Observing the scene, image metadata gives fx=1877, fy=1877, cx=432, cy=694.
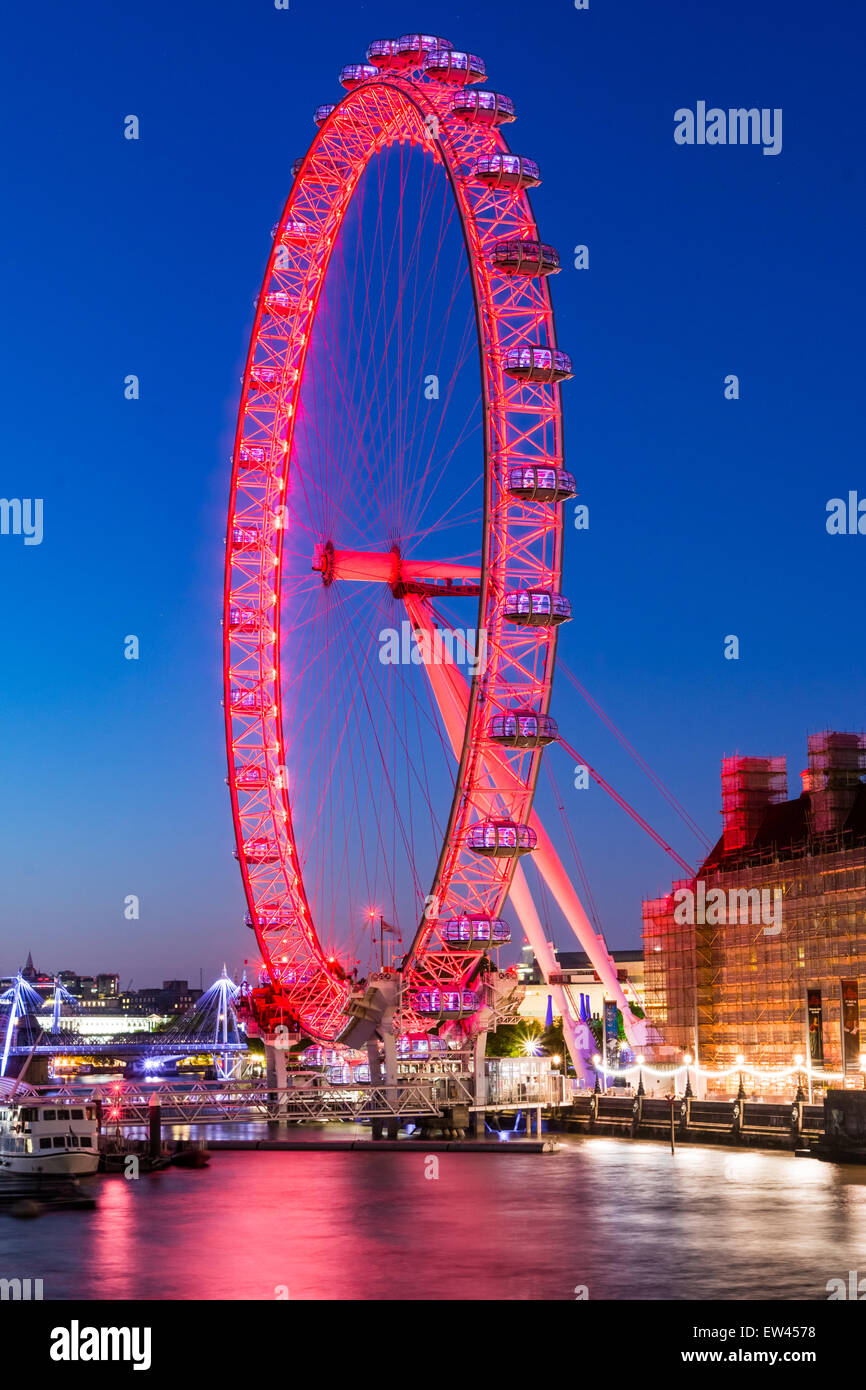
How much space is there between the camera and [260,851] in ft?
255

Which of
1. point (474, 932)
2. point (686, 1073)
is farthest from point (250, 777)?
point (686, 1073)

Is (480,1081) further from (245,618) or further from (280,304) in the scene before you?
(280,304)

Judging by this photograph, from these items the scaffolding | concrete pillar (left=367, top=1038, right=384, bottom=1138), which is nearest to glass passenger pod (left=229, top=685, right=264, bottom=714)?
concrete pillar (left=367, top=1038, right=384, bottom=1138)

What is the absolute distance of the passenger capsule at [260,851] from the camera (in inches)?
3059

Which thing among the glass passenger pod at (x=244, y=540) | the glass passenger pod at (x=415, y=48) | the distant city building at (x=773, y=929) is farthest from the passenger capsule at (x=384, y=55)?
the distant city building at (x=773, y=929)

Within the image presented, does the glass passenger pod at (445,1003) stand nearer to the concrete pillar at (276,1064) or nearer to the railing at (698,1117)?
the railing at (698,1117)

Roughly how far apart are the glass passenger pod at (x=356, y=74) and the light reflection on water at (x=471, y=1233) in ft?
121

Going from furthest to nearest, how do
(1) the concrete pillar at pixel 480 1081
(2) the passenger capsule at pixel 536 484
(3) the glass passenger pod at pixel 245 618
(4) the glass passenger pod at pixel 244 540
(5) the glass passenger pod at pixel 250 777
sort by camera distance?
(5) the glass passenger pod at pixel 250 777
(3) the glass passenger pod at pixel 245 618
(4) the glass passenger pod at pixel 244 540
(1) the concrete pillar at pixel 480 1081
(2) the passenger capsule at pixel 536 484

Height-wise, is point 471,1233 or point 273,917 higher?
point 273,917

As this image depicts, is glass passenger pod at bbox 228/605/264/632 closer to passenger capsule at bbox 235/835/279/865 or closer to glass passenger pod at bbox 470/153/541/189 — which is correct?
passenger capsule at bbox 235/835/279/865

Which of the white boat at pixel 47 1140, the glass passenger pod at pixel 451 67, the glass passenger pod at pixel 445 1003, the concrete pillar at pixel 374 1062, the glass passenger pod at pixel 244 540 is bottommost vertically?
the white boat at pixel 47 1140

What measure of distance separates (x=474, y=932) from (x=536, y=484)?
15.7m
